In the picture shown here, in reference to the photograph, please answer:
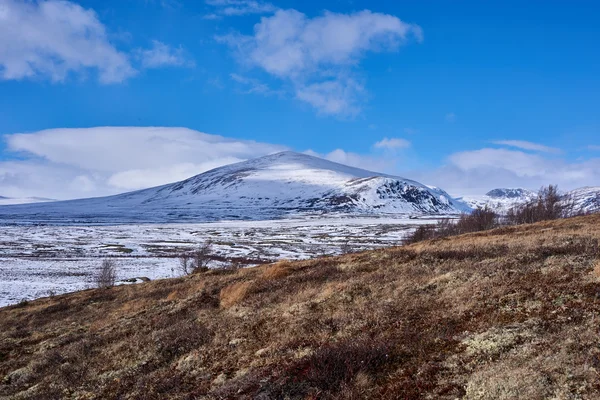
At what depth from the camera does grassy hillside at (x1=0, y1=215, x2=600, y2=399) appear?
27.1ft

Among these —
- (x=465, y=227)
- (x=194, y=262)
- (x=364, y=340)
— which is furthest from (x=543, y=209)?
(x=364, y=340)

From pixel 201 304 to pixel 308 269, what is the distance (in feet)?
22.7

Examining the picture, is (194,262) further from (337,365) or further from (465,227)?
(337,365)

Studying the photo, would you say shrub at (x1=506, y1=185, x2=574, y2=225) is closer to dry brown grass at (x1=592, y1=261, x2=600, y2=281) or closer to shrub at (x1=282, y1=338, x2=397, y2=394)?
dry brown grass at (x1=592, y1=261, x2=600, y2=281)

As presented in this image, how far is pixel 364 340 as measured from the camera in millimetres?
10836

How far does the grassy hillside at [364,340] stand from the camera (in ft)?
27.1

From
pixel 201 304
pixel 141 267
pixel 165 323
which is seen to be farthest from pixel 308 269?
pixel 141 267

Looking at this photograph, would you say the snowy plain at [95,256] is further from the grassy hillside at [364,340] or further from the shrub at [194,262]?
the grassy hillside at [364,340]

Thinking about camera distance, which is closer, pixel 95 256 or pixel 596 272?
pixel 596 272

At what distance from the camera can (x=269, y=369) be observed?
10.3 metres

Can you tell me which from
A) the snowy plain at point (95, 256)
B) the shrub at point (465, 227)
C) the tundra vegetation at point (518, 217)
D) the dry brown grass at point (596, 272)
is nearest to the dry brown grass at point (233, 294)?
the dry brown grass at point (596, 272)

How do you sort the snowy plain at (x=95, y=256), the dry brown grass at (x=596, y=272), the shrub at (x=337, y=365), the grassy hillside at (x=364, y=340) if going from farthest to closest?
1. the snowy plain at (x=95, y=256)
2. the dry brown grass at (x=596, y=272)
3. the shrub at (x=337, y=365)
4. the grassy hillside at (x=364, y=340)

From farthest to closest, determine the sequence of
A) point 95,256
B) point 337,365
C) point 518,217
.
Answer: point 95,256
point 518,217
point 337,365

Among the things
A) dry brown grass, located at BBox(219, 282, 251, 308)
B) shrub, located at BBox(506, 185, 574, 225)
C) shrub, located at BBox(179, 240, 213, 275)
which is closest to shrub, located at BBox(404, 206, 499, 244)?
shrub, located at BBox(506, 185, 574, 225)
